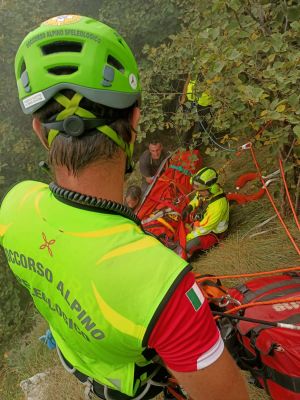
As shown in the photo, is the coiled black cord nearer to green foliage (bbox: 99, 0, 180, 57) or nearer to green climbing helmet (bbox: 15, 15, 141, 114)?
green climbing helmet (bbox: 15, 15, 141, 114)

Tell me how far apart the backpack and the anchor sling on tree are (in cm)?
58

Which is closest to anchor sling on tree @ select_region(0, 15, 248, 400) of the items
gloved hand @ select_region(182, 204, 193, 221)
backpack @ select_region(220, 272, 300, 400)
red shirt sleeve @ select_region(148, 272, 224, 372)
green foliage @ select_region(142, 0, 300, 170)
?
red shirt sleeve @ select_region(148, 272, 224, 372)

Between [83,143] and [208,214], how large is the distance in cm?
383

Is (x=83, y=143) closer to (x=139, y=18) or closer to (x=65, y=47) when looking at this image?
(x=65, y=47)

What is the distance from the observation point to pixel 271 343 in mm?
1781

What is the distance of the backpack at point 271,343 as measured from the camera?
1.77m

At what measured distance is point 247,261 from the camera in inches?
168

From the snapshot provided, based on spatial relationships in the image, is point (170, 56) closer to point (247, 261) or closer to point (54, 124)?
point (247, 261)

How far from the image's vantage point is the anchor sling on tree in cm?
105

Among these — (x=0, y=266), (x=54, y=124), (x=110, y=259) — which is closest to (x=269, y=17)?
(x=54, y=124)

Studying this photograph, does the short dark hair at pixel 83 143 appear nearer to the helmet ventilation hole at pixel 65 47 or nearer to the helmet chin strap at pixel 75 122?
the helmet chin strap at pixel 75 122

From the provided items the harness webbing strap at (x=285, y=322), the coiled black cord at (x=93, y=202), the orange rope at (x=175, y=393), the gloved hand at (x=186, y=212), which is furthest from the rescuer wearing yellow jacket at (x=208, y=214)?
the coiled black cord at (x=93, y=202)

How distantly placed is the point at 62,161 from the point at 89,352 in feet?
2.13

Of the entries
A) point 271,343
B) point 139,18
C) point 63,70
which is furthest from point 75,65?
point 139,18
